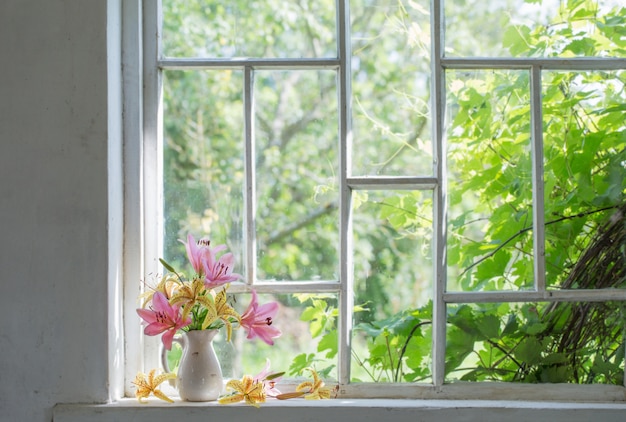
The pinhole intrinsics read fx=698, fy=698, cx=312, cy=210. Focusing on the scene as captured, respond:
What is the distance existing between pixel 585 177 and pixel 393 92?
1.53 feet

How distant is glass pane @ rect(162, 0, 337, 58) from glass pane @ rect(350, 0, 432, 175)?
0.08 meters

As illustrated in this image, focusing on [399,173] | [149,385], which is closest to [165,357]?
[149,385]

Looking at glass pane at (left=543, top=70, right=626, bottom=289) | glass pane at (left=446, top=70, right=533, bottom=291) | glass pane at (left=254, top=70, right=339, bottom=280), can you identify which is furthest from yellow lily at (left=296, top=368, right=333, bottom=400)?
glass pane at (left=543, top=70, right=626, bottom=289)

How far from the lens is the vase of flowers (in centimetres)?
137

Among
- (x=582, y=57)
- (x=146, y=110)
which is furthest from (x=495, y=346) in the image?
(x=146, y=110)

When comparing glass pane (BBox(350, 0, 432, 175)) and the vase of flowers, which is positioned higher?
glass pane (BBox(350, 0, 432, 175))

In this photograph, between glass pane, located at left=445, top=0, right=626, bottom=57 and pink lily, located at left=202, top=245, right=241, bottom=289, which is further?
glass pane, located at left=445, top=0, right=626, bottom=57

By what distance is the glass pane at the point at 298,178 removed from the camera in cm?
156

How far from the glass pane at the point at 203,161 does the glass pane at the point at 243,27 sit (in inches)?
2.3

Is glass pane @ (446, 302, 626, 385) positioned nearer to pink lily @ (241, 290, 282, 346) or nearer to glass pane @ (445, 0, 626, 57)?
pink lily @ (241, 290, 282, 346)

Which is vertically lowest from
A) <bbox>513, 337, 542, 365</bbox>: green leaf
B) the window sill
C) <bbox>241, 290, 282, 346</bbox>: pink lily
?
the window sill

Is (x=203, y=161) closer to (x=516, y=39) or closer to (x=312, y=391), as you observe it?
(x=312, y=391)

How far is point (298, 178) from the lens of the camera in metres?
1.57

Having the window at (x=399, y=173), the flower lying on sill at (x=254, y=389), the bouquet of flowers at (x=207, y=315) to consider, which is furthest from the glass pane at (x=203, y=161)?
the flower lying on sill at (x=254, y=389)
